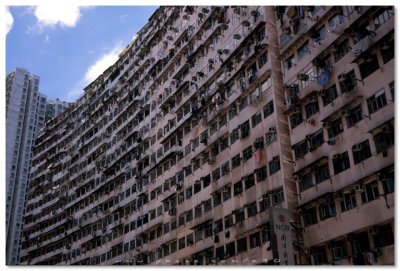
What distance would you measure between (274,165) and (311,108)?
3.10m

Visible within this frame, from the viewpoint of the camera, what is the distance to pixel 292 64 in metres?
23.2

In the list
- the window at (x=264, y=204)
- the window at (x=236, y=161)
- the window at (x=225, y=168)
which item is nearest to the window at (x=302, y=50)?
the window at (x=236, y=161)

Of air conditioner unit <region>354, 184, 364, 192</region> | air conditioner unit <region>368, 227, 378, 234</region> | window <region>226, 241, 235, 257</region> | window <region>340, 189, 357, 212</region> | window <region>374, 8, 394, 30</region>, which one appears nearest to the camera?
air conditioner unit <region>368, 227, 378, 234</region>

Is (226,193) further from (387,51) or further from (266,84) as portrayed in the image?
(387,51)

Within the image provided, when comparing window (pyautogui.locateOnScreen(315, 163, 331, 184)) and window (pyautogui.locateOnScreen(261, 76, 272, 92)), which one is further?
window (pyautogui.locateOnScreen(261, 76, 272, 92))

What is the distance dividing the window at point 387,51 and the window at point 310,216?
653cm

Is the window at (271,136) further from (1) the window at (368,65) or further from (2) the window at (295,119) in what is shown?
(1) the window at (368,65)

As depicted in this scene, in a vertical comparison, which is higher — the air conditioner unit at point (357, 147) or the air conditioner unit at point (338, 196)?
the air conditioner unit at point (357, 147)

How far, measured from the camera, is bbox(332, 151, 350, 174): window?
61.4 feet

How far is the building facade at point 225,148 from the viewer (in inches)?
730

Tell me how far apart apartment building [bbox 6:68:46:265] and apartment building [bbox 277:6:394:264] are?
49.6 meters

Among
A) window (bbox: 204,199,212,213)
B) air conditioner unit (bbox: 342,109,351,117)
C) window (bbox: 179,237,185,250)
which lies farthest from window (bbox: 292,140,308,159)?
window (bbox: 179,237,185,250)

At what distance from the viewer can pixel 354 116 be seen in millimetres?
18922

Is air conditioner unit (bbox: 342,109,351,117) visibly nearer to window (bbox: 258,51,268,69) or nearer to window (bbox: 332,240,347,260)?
window (bbox: 332,240,347,260)
